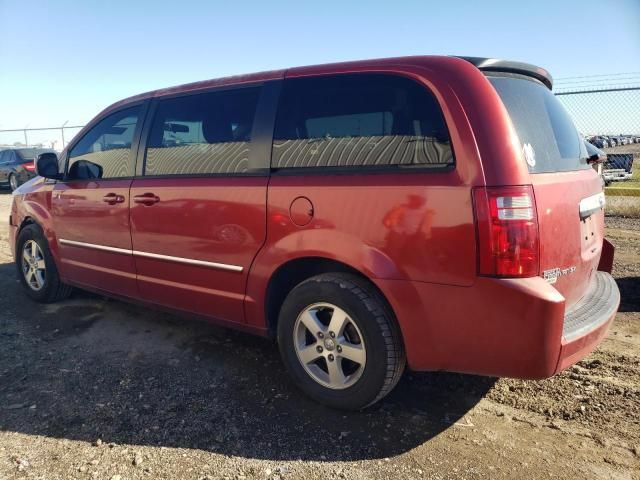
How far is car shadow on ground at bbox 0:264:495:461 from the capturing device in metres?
2.51

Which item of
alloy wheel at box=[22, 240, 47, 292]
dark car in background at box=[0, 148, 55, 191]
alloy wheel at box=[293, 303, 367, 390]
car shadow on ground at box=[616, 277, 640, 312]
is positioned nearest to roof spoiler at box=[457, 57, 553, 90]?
alloy wheel at box=[293, 303, 367, 390]

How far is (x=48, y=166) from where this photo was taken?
4.26 m

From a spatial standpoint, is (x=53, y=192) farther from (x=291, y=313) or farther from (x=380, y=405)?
(x=380, y=405)

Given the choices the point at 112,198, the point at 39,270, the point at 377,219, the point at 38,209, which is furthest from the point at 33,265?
the point at 377,219

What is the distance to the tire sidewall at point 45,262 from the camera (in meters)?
4.58

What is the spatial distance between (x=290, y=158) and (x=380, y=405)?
1.53m

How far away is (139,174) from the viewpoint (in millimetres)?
3664

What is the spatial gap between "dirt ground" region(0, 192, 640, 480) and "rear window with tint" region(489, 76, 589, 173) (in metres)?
1.33

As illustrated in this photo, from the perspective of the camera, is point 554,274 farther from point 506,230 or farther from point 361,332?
point 361,332

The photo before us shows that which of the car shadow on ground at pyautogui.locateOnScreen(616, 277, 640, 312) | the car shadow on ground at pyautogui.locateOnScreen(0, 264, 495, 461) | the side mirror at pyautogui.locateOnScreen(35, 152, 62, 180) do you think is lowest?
the car shadow on ground at pyautogui.locateOnScreen(616, 277, 640, 312)

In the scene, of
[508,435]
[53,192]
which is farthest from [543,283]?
[53,192]

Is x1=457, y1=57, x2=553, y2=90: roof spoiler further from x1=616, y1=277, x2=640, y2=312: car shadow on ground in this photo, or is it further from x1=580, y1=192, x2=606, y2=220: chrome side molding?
x1=616, y1=277, x2=640, y2=312: car shadow on ground

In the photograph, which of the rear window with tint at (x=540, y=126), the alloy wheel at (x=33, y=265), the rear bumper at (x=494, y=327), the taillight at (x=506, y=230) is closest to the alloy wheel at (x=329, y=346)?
the rear bumper at (x=494, y=327)

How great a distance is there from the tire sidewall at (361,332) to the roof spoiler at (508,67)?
4.38 feet
